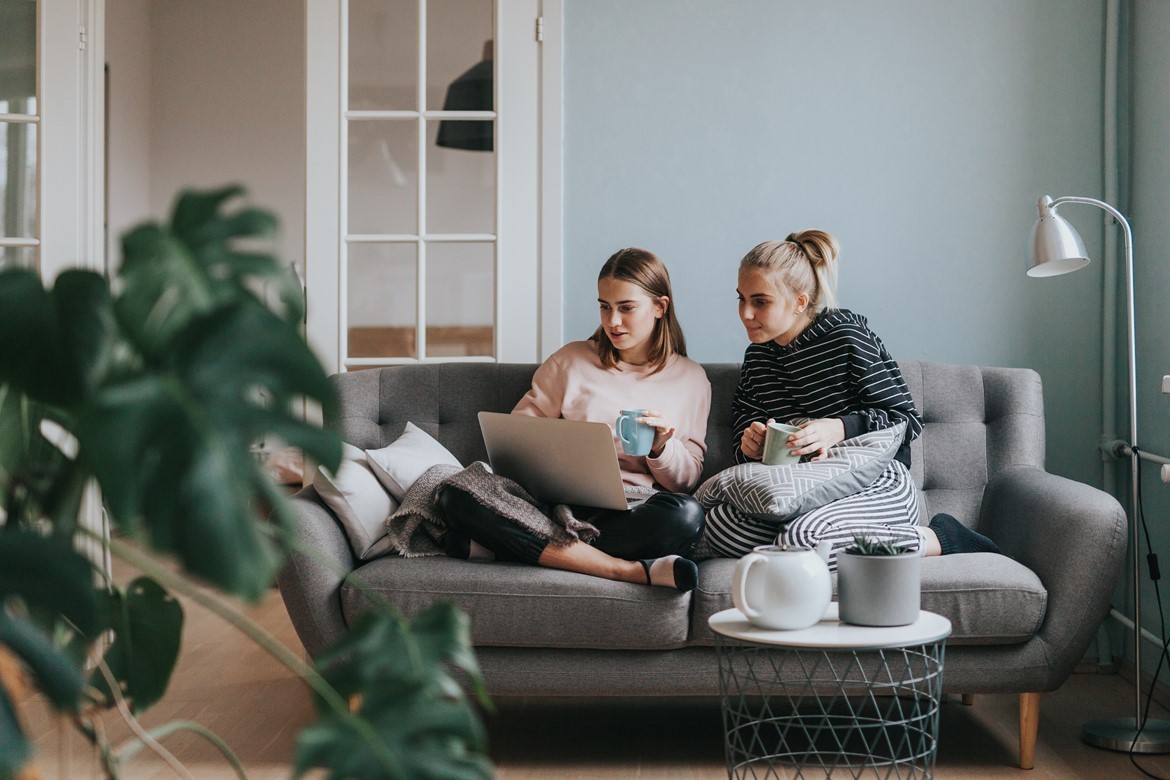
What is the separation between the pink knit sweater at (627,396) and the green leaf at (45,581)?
2076 millimetres

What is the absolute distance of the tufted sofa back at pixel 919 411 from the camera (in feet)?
9.03

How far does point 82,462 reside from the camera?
2.48 feet

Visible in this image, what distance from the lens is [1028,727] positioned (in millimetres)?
2256

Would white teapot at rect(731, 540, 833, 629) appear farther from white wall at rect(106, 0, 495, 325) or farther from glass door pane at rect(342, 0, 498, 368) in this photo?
white wall at rect(106, 0, 495, 325)

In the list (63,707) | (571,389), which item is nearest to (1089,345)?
(571,389)

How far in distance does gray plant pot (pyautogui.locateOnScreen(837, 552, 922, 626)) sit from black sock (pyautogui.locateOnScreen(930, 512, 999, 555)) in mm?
769

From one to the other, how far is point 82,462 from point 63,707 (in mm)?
190

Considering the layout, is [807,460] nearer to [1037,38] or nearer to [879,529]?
[879,529]

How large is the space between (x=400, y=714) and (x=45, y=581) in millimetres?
250

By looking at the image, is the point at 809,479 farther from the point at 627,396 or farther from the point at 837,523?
the point at 627,396

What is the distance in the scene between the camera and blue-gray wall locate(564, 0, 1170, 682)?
306 cm

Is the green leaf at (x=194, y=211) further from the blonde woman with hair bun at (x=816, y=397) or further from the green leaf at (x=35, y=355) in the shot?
the blonde woman with hair bun at (x=816, y=397)

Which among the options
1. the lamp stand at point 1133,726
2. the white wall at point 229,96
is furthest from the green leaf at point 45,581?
the white wall at point 229,96

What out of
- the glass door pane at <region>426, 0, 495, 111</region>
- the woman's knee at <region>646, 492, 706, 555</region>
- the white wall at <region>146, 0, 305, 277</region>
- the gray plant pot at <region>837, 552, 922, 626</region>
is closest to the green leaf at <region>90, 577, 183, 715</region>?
the gray plant pot at <region>837, 552, 922, 626</region>
